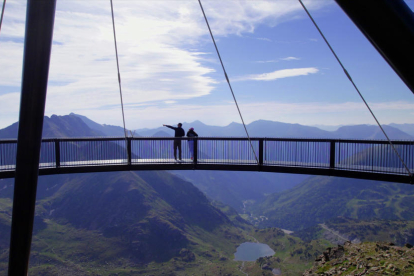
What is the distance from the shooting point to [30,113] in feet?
18.2

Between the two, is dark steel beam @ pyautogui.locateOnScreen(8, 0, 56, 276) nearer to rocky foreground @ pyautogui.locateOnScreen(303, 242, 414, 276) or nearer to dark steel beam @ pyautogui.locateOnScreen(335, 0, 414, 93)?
dark steel beam @ pyautogui.locateOnScreen(335, 0, 414, 93)

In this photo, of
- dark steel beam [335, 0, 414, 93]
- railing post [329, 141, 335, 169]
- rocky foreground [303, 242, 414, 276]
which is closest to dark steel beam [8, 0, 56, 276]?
dark steel beam [335, 0, 414, 93]

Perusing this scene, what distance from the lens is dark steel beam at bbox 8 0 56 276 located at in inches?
213

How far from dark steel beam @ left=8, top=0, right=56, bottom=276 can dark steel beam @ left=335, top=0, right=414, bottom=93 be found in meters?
4.76

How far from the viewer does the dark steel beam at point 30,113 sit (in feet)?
17.8

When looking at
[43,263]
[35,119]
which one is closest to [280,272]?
[43,263]

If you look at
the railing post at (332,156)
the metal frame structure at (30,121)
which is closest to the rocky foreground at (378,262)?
the railing post at (332,156)

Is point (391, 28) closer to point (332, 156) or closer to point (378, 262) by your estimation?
point (332, 156)

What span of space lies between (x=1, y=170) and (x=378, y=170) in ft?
52.8

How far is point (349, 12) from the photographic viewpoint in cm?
281

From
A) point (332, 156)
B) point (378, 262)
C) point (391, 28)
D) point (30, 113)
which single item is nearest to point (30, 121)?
point (30, 113)

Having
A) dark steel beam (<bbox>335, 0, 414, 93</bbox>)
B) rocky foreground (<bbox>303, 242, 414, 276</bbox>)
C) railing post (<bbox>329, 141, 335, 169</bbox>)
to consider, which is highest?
dark steel beam (<bbox>335, 0, 414, 93</bbox>)

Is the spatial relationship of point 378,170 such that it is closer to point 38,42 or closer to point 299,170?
point 299,170

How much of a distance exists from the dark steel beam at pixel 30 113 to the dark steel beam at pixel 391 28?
4.76 meters
